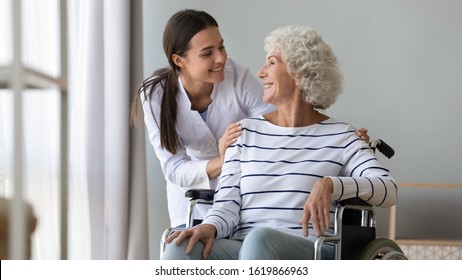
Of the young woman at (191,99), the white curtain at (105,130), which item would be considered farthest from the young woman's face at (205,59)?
the white curtain at (105,130)

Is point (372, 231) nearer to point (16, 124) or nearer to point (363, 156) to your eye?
point (363, 156)

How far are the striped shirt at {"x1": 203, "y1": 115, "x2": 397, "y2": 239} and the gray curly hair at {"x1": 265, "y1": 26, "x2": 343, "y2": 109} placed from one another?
0.29ft

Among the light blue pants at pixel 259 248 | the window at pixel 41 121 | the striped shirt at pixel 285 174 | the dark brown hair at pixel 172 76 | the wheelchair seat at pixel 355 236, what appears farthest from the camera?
the dark brown hair at pixel 172 76

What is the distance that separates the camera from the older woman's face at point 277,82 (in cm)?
216

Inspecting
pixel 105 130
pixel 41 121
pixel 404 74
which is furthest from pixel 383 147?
pixel 404 74

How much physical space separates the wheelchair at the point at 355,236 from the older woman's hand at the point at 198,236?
9cm

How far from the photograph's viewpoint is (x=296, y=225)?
1988 mm

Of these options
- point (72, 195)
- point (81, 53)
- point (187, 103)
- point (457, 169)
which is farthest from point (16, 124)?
point (457, 169)

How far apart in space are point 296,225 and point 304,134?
0.87ft

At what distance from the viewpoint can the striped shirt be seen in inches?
78.2

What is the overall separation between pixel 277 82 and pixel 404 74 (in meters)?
1.88

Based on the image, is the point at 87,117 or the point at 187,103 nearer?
the point at 187,103

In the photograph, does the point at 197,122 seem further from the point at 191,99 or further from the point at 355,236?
the point at 355,236

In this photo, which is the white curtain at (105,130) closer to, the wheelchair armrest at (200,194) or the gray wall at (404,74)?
the gray wall at (404,74)
